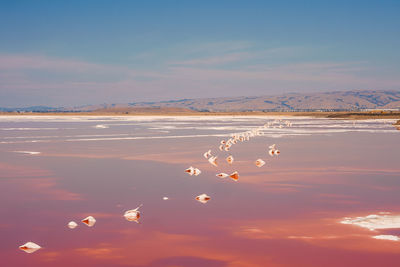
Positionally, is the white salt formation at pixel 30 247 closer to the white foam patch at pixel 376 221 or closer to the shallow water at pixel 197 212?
the shallow water at pixel 197 212

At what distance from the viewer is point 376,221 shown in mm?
7055

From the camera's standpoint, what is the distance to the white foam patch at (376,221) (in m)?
6.78

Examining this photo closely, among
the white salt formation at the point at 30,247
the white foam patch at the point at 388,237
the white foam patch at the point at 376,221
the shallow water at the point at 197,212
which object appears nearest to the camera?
the shallow water at the point at 197,212

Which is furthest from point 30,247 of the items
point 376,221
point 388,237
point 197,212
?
point 376,221

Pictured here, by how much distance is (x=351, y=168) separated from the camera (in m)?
13.1

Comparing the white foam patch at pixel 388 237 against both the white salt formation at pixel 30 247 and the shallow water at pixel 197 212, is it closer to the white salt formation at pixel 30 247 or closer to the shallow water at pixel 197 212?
the shallow water at pixel 197 212

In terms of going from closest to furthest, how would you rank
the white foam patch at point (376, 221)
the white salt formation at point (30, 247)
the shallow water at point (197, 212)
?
the shallow water at point (197, 212) → the white salt formation at point (30, 247) → the white foam patch at point (376, 221)

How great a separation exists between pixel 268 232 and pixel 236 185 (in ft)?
12.6

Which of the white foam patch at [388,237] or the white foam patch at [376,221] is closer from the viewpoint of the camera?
the white foam patch at [388,237]

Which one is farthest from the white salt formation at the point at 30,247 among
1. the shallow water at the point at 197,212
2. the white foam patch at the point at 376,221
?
the white foam patch at the point at 376,221

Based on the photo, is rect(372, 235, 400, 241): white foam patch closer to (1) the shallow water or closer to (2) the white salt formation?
(1) the shallow water

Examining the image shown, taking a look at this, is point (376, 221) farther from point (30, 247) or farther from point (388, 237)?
point (30, 247)

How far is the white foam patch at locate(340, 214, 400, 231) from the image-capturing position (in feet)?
22.2

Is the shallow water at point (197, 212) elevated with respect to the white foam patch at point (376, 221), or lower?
lower
